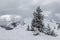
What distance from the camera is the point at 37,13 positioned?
47.3 meters

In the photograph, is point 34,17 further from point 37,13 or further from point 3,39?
point 3,39

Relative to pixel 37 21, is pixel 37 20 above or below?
above

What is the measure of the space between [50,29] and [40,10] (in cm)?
739

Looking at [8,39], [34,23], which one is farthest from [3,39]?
[34,23]

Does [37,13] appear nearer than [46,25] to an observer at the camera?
Yes

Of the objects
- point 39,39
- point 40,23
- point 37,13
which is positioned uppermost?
point 37,13

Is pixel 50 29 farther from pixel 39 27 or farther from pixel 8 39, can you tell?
pixel 8 39

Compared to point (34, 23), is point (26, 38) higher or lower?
lower

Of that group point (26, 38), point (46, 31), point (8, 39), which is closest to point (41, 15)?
point (46, 31)

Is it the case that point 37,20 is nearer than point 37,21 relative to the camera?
Yes

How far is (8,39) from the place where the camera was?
30.8 metres

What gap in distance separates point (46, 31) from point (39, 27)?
4283 mm

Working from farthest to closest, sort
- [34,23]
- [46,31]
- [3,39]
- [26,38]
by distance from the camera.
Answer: [46,31] → [34,23] → [26,38] → [3,39]

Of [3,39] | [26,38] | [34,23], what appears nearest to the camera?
[3,39]
